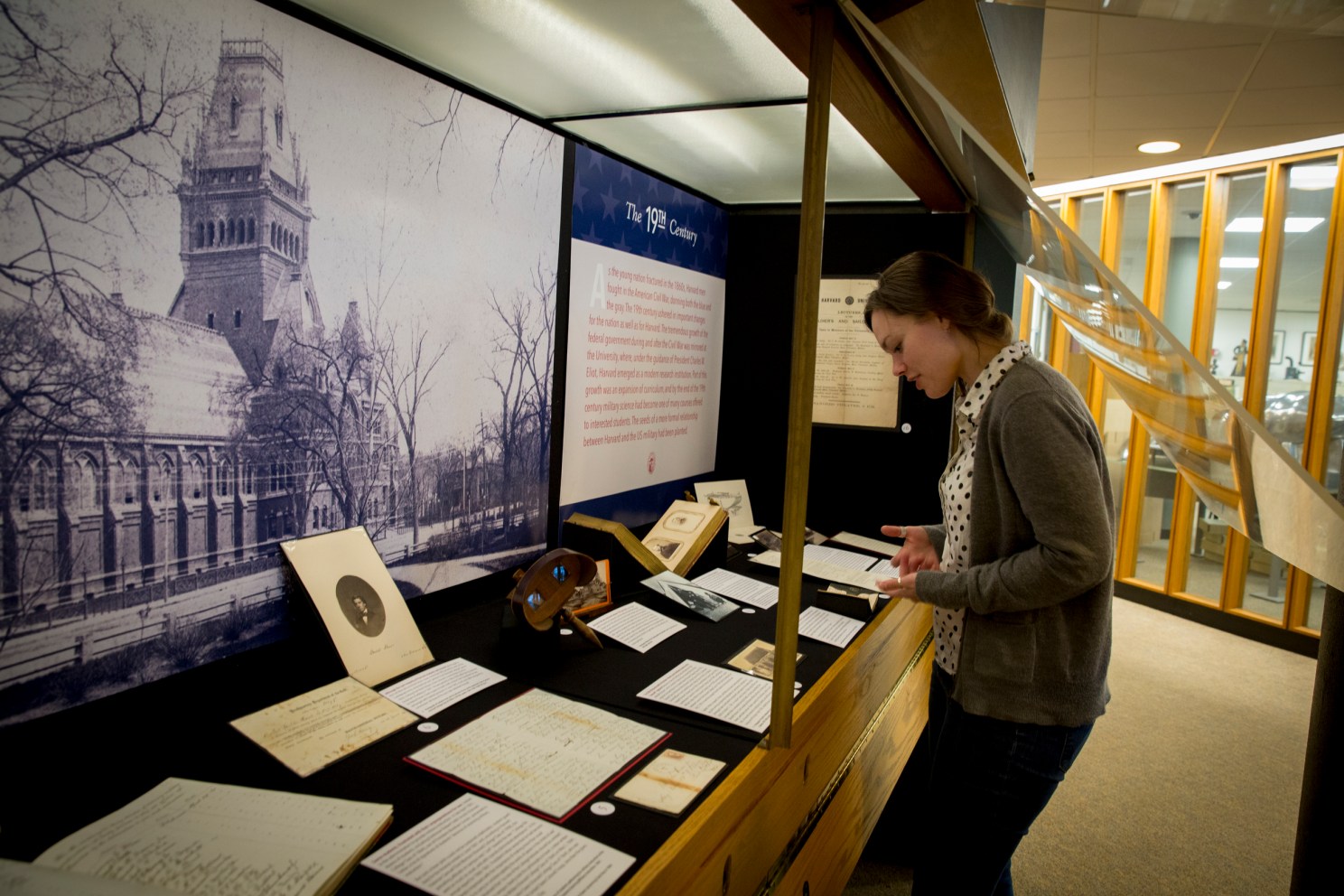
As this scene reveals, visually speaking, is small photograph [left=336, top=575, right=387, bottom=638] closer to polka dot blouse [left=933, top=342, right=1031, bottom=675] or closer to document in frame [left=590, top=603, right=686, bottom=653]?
document in frame [left=590, top=603, right=686, bottom=653]

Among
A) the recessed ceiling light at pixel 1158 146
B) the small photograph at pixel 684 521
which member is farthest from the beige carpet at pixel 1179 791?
the recessed ceiling light at pixel 1158 146

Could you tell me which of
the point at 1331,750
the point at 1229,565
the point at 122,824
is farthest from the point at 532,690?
the point at 1229,565

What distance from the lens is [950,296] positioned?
157cm

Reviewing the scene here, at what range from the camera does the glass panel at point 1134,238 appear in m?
5.43

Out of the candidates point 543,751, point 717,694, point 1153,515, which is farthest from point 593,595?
point 1153,515

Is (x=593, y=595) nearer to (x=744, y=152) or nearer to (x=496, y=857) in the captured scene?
(x=496, y=857)

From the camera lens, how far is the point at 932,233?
2744 millimetres

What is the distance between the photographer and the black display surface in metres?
1.05

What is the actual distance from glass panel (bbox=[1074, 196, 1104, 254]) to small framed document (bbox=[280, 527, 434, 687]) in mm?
5787

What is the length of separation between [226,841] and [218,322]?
0.85m

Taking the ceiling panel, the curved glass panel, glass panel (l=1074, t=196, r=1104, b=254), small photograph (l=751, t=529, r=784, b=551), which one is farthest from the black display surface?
glass panel (l=1074, t=196, r=1104, b=254)

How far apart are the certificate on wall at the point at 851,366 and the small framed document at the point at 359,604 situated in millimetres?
1807

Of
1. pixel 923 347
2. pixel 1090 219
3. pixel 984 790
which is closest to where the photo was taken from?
pixel 984 790

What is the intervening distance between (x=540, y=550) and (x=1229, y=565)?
4.82m
